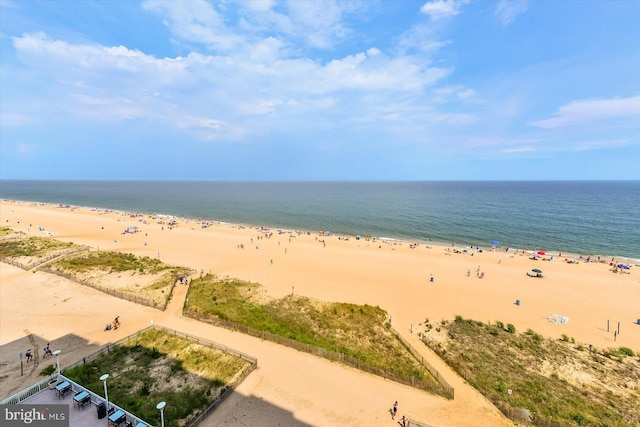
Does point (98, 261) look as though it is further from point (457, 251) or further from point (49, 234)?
point (457, 251)

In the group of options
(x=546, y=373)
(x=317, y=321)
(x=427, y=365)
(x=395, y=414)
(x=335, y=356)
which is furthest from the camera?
(x=317, y=321)

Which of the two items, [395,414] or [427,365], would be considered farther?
[427,365]

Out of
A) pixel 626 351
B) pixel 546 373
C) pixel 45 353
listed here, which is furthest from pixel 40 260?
pixel 626 351

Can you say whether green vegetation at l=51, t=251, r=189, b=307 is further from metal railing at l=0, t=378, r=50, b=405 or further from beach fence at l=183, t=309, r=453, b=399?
metal railing at l=0, t=378, r=50, b=405

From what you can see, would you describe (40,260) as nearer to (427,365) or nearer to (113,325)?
(113,325)

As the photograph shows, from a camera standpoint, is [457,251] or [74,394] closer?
[74,394]

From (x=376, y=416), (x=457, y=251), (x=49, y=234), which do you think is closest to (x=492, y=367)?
(x=376, y=416)

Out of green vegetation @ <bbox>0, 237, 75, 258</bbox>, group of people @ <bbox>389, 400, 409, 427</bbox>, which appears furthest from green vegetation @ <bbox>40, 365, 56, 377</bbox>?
green vegetation @ <bbox>0, 237, 75, 258</bbox>
